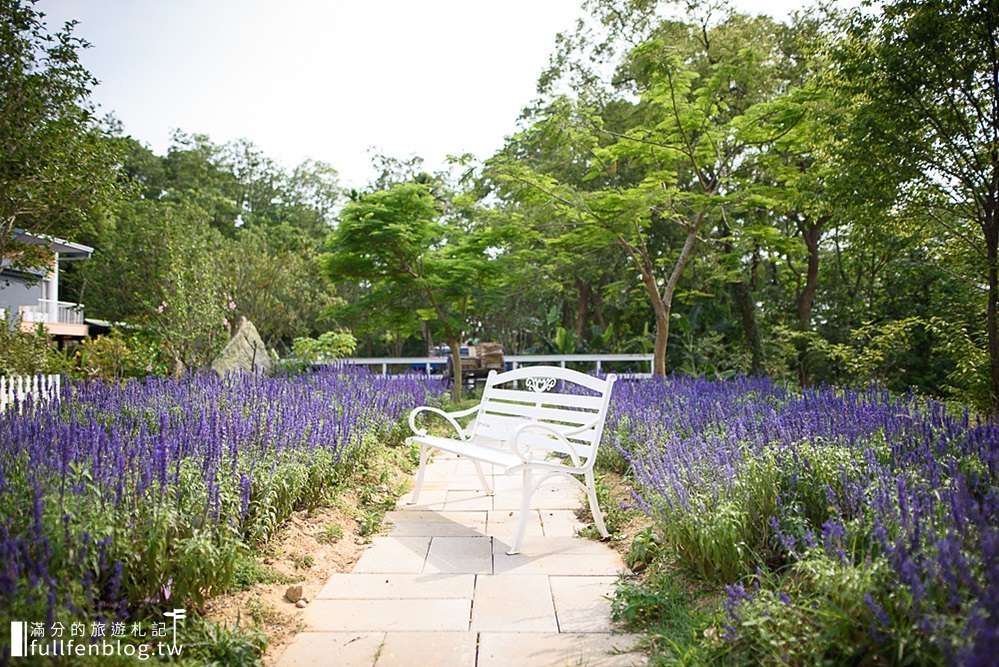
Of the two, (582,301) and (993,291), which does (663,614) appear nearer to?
(993,291)

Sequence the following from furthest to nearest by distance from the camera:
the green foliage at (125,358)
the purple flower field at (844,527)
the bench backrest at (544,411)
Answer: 1. the green foliage at (125,358)
2. the bench backrest at (544,411)
3. the purple flower field at (844,527)

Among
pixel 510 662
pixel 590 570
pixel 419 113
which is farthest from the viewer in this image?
pixel 419 113

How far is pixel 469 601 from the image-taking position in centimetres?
328

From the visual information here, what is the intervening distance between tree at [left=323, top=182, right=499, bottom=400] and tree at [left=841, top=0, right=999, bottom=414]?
6.29 meters

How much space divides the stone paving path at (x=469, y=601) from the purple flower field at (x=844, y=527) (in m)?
0.60

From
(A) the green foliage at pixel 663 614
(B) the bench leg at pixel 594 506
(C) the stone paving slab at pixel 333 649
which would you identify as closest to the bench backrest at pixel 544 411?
(B) the bench leg at pixel 594 506

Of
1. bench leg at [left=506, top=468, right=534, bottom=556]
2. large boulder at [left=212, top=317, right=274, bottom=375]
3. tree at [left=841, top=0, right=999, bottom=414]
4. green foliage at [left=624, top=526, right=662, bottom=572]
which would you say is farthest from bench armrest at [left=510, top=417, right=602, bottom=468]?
large boulder at [left=212, top=317, right=274, bottom=375]

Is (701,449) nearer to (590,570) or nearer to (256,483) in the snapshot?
(590,570)

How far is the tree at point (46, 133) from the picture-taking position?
6.77 metres

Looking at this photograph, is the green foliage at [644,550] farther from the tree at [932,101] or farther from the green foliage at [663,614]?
the tree at [932,101]

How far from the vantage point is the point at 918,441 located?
135 inches

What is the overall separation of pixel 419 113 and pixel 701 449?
19.7m

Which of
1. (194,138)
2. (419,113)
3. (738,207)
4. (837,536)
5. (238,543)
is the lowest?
(238,543)

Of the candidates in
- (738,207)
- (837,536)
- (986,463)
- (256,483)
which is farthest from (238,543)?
(738,207)
